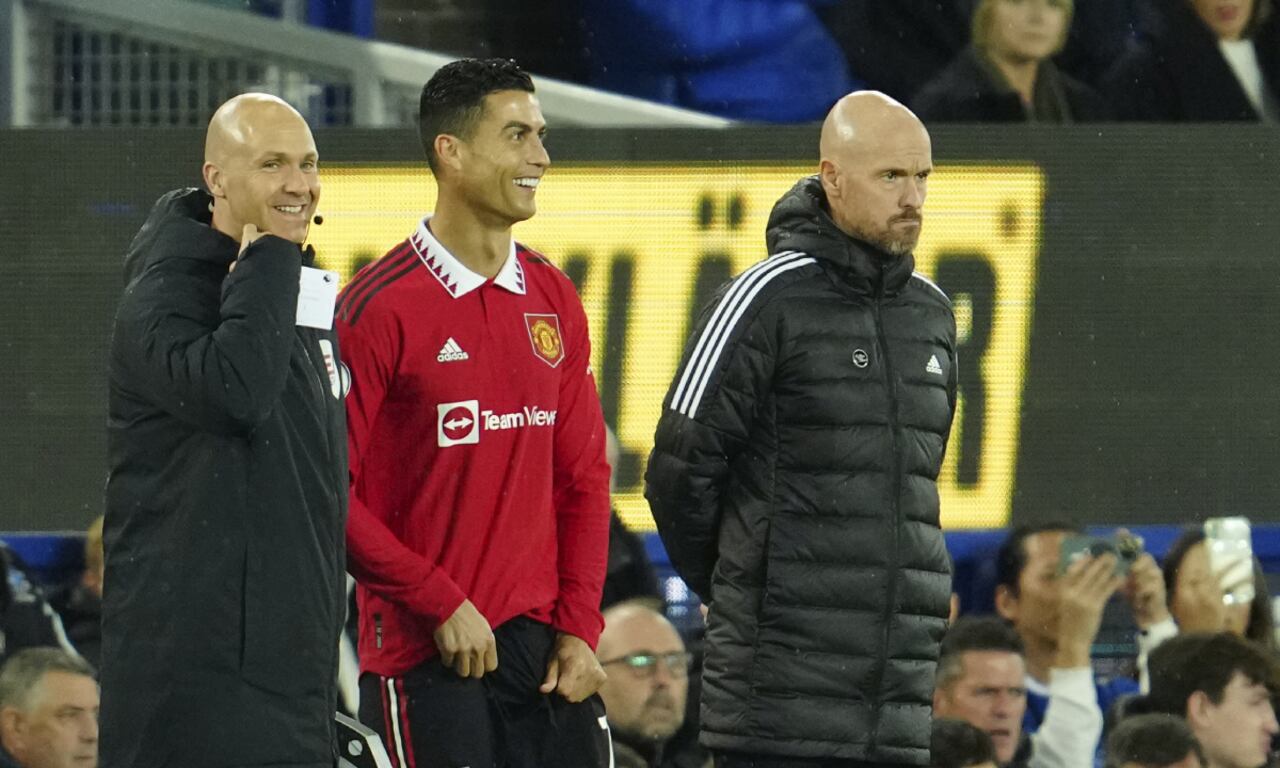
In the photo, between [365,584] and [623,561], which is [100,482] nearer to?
[623,561]

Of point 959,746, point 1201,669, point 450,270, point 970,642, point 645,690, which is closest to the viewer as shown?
point 450,270

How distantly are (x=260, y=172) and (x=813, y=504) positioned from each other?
1091mm

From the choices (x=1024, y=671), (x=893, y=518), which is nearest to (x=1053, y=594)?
(x=1024, y=671)

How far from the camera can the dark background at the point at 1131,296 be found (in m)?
6.44

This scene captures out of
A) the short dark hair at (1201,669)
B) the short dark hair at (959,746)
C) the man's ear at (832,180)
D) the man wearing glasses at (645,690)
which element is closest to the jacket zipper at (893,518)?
the man's ear at (832,180)

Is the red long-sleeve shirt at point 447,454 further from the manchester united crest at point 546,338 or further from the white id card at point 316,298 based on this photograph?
the white id card at point 316,298

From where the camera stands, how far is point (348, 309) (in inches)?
167

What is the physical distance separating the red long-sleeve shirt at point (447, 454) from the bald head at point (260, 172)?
394 mm

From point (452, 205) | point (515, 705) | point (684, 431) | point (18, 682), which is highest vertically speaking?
point (452, 205)

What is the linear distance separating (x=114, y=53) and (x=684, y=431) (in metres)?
3.27

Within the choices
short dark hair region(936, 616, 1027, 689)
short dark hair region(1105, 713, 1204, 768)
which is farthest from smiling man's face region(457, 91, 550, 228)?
short dark hair region(1105, 713, 1204, 768)

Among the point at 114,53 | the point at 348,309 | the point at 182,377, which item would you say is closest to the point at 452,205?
the point at 348,309

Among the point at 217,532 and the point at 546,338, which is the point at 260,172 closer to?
the point at 217,532

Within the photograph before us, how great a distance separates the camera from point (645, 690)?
573 centimetres
